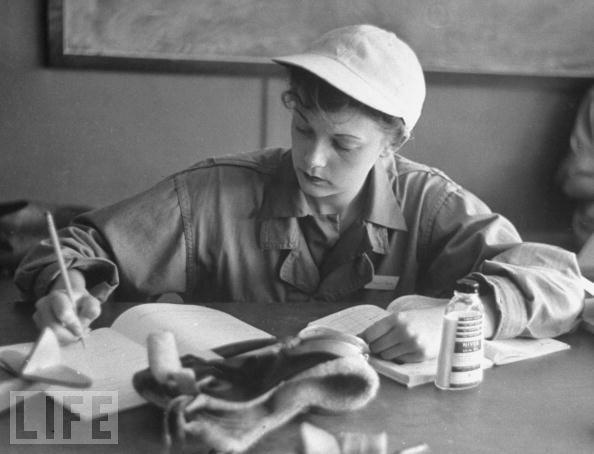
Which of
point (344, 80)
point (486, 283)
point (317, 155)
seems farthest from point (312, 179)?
point (486, 283)

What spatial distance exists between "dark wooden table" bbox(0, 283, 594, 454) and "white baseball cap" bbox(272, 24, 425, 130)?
1.85 ft

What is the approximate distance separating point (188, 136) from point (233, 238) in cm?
129

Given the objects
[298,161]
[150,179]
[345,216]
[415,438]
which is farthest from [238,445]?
[150,179]

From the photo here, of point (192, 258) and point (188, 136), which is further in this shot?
point (188, 136)

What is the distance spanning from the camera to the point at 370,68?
162 centimetres

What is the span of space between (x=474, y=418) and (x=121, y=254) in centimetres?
85

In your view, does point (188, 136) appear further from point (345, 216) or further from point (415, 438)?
point (415, 438)

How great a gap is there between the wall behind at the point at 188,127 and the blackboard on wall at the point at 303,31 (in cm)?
7

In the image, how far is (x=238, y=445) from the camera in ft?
3.27

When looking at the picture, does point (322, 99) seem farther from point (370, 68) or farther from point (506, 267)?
point (506, 267)

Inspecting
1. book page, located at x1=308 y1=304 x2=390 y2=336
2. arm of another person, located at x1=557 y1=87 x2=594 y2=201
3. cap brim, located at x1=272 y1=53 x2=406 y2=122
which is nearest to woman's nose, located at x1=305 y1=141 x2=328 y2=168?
cap brim, located at x1=272 y1=53 x2=406 y2=122

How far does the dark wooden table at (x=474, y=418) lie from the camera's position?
1068 millimetres

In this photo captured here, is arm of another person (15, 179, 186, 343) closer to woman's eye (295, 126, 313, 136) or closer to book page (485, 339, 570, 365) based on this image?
woman's eye (295, 126, 313, 136)

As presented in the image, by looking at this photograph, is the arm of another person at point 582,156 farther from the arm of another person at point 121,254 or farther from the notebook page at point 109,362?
the notebook page at point 109,362
